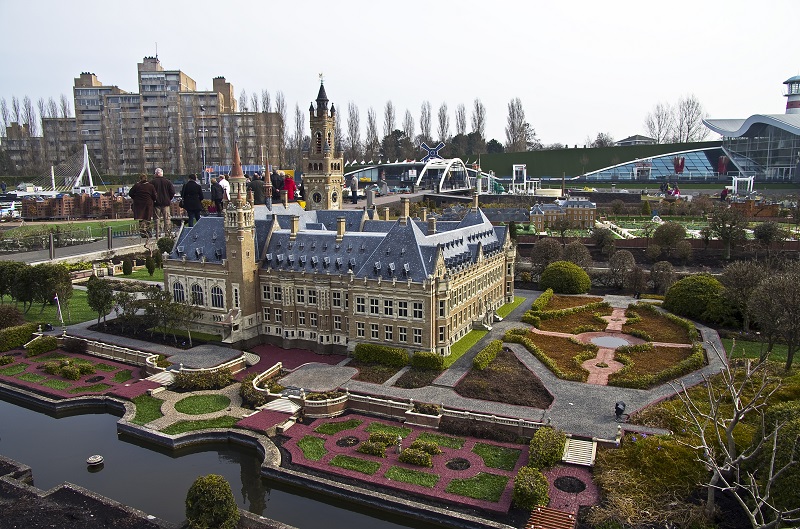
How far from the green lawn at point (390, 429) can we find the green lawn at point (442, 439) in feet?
3.69

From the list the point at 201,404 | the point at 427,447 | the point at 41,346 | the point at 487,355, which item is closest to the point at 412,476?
the point at 427,447

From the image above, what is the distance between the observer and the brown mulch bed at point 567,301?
6781 centimetres

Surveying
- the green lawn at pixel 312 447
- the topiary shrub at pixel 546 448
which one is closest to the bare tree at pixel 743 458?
the topiary shrub at pixel 546 448

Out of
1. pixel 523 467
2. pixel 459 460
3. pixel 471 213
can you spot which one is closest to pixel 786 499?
pixel 523 467

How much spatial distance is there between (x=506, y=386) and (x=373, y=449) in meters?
13.4

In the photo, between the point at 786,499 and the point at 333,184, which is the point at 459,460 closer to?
the point at 786,499

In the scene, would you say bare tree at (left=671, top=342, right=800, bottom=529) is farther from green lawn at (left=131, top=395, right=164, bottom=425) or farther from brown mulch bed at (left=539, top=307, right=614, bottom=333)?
green lawn at (left=131, top=395, right=164, bottom=425)

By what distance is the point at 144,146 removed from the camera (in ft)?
527

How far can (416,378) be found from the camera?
47062 millimetres

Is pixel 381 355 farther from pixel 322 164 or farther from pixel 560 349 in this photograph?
pixel 322 164

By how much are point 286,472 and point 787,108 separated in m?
197

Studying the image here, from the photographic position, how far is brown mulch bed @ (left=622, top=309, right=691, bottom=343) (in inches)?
2218

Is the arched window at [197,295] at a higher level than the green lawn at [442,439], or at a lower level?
higher

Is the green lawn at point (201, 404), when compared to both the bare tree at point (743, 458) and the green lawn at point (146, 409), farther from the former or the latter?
the bare tree at point (743, 458)
